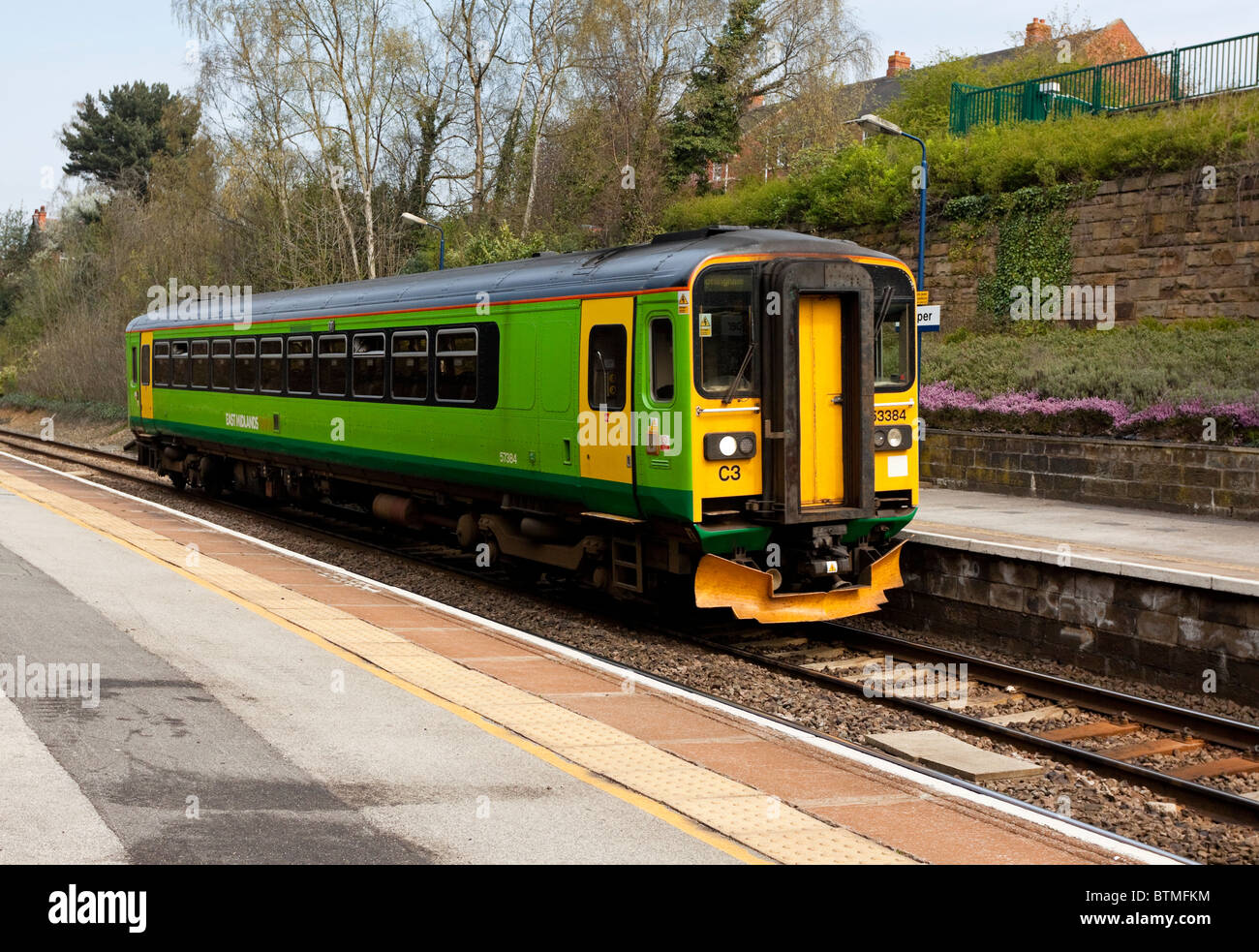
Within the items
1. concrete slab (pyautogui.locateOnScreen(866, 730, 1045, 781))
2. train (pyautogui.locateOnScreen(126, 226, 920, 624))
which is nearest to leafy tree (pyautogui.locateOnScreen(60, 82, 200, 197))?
train (pyautogui.locateOnScreen(126, 226, 920, 624))

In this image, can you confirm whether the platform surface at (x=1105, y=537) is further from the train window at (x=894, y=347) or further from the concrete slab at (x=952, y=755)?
the concrete slab at (x=952, y=755)

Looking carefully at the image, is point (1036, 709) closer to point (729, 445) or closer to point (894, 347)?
point (729, 445)

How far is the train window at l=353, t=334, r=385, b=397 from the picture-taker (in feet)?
50.5

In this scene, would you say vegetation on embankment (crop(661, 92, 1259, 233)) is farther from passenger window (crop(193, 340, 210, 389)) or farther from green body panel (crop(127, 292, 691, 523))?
passenger window (crop(193, 340, 210, 389))

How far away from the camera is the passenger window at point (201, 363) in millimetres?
20844

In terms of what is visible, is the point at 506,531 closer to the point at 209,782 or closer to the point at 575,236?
the point at 209,782

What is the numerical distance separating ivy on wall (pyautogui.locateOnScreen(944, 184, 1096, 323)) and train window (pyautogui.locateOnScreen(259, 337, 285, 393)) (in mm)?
12582

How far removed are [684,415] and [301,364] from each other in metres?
8.74

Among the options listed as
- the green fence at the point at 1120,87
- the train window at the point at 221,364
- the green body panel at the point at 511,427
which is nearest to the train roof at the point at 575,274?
the green body panel at the point at 511,427

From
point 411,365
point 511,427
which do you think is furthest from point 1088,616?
point 411,365

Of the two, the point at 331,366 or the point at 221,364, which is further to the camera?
the point at 221,364

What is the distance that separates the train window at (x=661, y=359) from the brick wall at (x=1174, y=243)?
39.9 ft

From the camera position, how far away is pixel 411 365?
1475 centimetres
